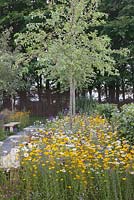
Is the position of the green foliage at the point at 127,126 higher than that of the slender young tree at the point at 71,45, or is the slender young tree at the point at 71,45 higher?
the slender young tree at the point at 71,45

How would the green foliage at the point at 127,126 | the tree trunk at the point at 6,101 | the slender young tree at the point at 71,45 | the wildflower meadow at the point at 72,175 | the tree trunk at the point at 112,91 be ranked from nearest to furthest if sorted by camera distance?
1. the wildflower meadow at the point at 72,175
2. the green foliage at the point at 127,126
3. the slender young tree at the point at 71,45
4. the tree trunk at the point at 6,101
5. the tree trunk at the point at 112,91

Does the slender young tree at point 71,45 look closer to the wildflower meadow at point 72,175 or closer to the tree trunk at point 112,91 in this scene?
the wildflower meadow at point 72,175

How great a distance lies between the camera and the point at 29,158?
3807 millimetres

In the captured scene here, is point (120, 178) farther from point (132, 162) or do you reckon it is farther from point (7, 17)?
point (7, 17)

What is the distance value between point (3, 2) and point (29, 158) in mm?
19520

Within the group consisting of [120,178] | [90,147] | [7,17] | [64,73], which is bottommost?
[120,178]

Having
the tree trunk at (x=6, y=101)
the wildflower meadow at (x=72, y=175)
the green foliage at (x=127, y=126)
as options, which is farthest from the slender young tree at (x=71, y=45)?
the tree trunk at (x=6, y=101)

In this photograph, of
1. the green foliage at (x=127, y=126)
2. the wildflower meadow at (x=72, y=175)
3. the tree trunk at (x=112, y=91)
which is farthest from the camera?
the tree trunk at (x=112, y=91)

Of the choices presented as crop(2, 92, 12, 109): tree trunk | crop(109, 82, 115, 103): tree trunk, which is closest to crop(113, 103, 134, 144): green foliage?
crop(2, 92, 12, 109): tree trunk

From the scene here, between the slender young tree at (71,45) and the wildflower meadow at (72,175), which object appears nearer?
the wildflower meadow at (72,175)

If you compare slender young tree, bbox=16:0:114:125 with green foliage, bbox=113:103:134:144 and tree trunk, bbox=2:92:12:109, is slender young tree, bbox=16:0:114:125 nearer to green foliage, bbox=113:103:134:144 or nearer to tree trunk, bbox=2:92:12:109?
green foliage, bbox=113:103:134:144

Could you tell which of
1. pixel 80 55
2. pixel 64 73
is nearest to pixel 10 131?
pixel 64 73

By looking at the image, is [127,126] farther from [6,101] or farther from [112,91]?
[112,91]

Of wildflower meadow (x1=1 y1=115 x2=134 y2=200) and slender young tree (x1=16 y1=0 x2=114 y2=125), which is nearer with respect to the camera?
wildflower meadow (x1=1 y1=115 x2=134 y2=200)
